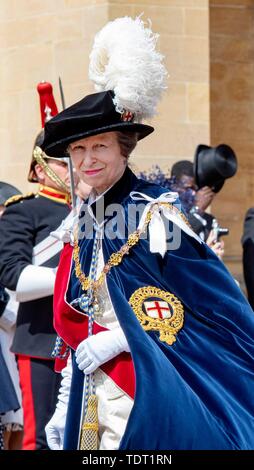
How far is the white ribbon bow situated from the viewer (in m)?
4.38

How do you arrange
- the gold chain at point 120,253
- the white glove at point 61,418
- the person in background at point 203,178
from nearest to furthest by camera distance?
1. the gold chain at point 120,253
2. the white glove at point 61,418
3. the person in background at point 203,178

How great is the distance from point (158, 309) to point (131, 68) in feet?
2.76

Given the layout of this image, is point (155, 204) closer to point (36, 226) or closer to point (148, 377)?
point (148, 377)

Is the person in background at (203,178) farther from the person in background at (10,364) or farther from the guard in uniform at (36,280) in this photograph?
the person in background at (10,364)

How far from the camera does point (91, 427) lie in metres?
4.41

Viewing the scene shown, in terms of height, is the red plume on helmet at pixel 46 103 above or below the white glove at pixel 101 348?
above

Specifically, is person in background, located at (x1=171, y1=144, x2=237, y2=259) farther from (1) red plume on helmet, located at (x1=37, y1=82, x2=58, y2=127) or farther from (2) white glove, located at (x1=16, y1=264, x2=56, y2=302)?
(2) white glove, located at (x1=16, y1=264, x2=56, y2=302)

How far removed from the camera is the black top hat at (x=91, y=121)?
4.50m

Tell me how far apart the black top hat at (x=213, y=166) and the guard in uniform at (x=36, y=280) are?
158cm

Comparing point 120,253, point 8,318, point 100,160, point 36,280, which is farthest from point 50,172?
point 120,253

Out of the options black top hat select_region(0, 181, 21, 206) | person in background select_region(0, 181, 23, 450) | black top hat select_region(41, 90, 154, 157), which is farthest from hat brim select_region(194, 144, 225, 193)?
black top hat select_region(41, 90, 154, 157)

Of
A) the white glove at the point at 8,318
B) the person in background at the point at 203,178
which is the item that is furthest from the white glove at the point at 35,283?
the person in background at the point at 203,178
